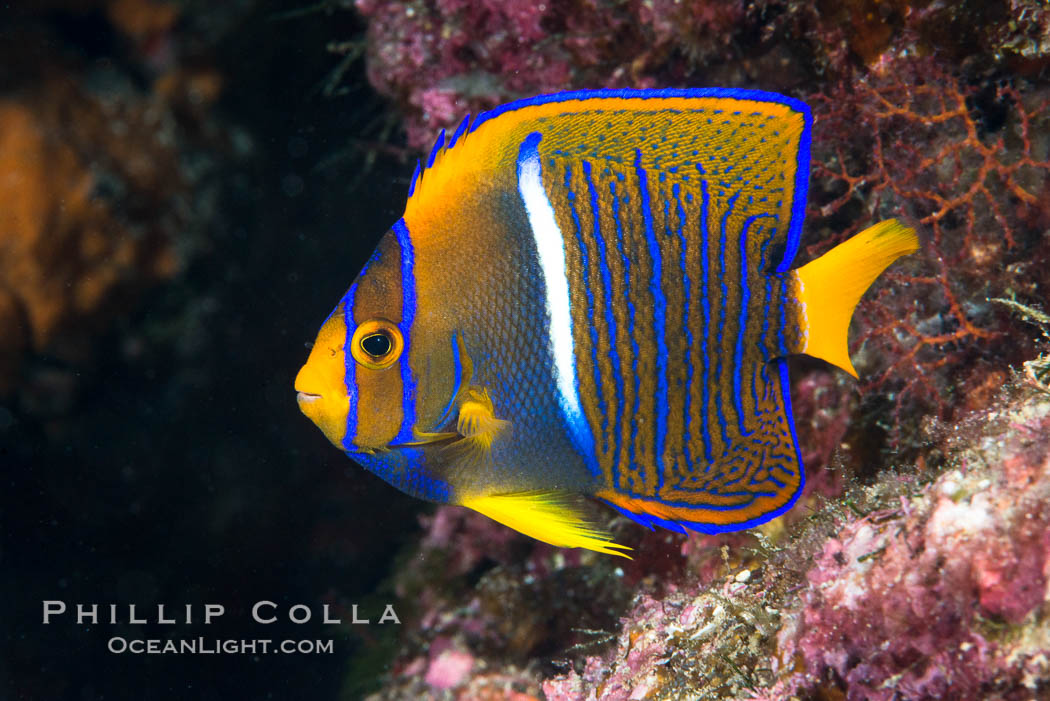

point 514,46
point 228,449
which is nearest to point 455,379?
point 514,46

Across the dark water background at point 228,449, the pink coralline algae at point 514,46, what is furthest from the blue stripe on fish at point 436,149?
the dark water background at point 228,449

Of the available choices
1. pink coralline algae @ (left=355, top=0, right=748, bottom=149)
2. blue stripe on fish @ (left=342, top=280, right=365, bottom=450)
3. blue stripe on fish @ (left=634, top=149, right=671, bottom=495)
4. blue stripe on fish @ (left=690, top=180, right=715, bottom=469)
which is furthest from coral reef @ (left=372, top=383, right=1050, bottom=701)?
pink coralline algae @ (left=355, top=0, right=748, bottom=149)

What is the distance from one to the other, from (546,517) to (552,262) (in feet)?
2.40

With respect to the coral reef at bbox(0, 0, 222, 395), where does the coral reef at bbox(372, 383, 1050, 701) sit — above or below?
below

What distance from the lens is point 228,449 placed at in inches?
232

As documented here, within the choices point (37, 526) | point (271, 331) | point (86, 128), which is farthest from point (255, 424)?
point (86, 128)

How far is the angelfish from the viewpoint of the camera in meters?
1.79

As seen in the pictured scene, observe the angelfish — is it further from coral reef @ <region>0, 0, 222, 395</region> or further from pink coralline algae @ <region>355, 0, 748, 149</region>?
coral reef @ <region>0, 0, 222, 395</region>

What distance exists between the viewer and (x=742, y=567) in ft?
7.86

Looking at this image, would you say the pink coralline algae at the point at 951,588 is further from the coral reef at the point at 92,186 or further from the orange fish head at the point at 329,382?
the coral reef at the point at 92,186

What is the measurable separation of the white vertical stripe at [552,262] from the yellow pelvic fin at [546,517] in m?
0.32

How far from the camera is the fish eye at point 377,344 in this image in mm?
1784

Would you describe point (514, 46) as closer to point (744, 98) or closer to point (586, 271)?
point (744, 98)

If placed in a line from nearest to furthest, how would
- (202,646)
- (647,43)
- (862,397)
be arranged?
(862,397) → (647,43) → (202,646)
